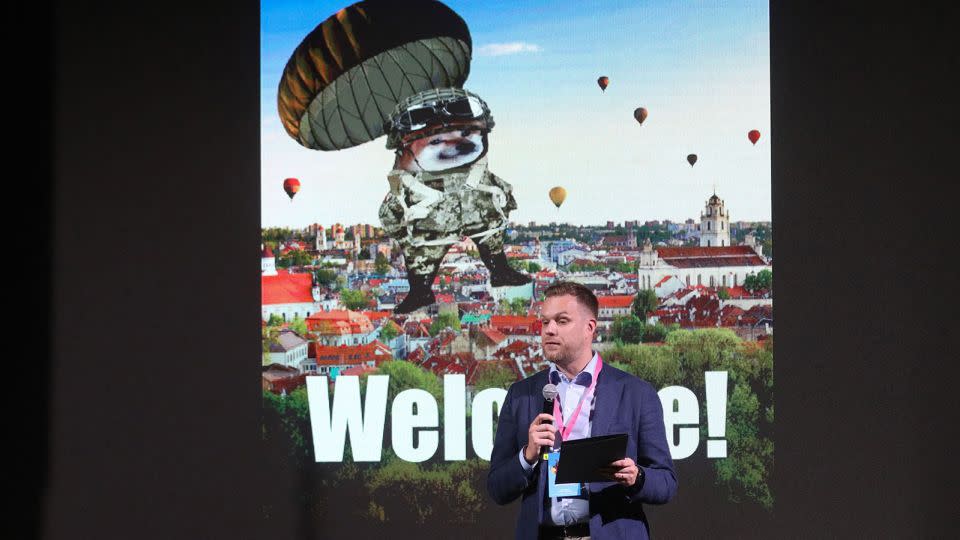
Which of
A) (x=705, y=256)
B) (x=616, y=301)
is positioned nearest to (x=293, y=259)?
(x=616, y=301)

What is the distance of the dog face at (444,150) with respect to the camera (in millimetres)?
4547

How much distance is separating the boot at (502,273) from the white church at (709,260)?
0.56 metres

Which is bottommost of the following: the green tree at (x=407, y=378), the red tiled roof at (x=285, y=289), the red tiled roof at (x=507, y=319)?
the green tree at (x=407, y=378)

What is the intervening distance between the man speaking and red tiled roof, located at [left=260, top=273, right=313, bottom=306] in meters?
2.06

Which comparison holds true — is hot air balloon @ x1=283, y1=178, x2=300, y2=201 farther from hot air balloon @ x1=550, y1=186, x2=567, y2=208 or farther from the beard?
the beard

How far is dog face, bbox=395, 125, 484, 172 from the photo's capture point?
Result: 4547 mm

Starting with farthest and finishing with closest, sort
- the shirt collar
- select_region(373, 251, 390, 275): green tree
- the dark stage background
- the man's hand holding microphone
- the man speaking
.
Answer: select_region(373, 251, 390, 275): green tree < the dark stage background < the shirt collar < the man speaking < the man's hand holding microphone

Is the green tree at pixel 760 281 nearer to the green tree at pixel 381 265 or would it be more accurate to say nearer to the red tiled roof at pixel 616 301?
the red tiled roof at pixel 616 301

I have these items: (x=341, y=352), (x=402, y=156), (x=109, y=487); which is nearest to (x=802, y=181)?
(x=402, y=156)

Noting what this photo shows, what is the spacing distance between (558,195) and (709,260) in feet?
2.54

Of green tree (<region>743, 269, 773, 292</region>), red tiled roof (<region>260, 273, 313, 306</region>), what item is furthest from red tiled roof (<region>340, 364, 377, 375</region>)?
green tree (<region>743, 269, 773, 292</region>)

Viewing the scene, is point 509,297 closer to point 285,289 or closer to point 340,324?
point 340,324

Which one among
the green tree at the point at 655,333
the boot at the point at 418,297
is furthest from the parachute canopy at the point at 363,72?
the green tree at the point at 655,333

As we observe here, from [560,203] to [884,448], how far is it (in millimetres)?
1881
